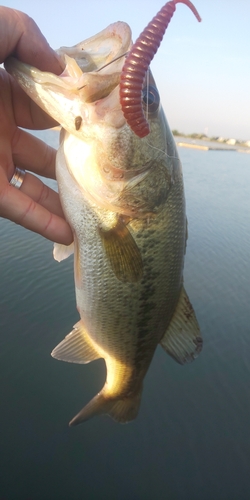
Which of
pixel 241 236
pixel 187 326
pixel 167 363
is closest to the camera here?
pixel 187 326

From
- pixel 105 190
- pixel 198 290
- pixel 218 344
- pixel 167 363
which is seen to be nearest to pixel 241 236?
pixel 198 290

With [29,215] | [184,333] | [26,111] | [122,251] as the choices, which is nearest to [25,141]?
[26,111]

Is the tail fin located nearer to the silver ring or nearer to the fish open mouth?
the silver ring

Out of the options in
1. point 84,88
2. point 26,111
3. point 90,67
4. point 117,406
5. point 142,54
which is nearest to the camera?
point 142,54

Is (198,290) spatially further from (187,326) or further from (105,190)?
(105,190)

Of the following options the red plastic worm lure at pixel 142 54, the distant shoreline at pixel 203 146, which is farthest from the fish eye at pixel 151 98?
the distant shoreline at pixel 203 146

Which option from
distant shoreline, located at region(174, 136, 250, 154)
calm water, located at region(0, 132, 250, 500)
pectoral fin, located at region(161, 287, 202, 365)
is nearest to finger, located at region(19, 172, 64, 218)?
pectoral fin, located at region(161, 287, 202, 365)

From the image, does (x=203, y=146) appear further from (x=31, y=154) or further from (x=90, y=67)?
(x=90, y=67)
